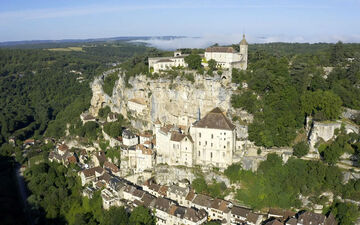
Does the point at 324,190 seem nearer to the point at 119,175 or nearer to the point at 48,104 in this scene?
the point at 119,175

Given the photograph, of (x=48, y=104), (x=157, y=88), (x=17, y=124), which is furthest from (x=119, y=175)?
(x=48, y=104)

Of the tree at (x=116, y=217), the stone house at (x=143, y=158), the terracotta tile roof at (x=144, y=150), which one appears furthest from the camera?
the stone house at (x=143, y=158)

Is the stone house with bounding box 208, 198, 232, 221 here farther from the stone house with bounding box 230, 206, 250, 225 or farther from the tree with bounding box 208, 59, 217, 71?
the tree with bounding box 208, 59, 217, 71

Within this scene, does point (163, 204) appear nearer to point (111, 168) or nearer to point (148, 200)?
point (148, 200)

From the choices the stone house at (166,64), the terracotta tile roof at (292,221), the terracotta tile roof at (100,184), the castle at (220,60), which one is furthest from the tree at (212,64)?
the terracotta tile roof at (292,221)

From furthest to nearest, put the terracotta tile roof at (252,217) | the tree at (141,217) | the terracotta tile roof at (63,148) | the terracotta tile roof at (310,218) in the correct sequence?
the terracotta tile roof at (63,148), the tree at (141,217), the terracotta tile roof at (252,217), the terracotta tile roof at (310,218)

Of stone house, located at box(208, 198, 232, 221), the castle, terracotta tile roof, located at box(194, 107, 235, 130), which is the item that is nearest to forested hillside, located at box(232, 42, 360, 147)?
the castle

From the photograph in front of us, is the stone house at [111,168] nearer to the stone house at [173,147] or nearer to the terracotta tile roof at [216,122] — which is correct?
the stone house at [173,147]
